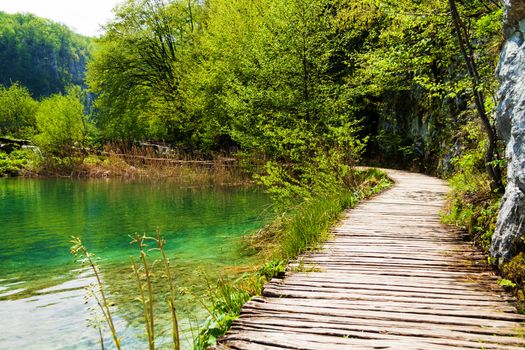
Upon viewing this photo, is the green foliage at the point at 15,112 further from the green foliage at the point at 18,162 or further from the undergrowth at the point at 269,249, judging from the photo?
the undergrowth at the point at 269,249

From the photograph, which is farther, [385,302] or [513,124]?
[513,124]

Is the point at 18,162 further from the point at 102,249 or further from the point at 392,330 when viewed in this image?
the point at 392,330

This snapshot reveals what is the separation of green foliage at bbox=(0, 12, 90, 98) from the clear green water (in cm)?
10111

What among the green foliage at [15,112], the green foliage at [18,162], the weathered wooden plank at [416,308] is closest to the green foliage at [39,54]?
the green foliage at [15,112]

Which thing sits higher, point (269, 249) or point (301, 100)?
point (301, 100)

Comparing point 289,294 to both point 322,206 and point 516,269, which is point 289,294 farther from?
point 322,206

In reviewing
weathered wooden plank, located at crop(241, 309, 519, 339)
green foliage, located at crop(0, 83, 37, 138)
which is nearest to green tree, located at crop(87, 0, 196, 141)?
green foliage, located at crop(0, 83, 37, 138)

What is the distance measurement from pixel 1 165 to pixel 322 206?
33833 millimetres

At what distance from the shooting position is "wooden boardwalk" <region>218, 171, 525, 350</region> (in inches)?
112

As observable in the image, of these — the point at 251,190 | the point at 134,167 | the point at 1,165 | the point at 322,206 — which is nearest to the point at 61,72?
the point at 1,165

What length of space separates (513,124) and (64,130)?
1308 inches

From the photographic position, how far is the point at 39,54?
413 feet

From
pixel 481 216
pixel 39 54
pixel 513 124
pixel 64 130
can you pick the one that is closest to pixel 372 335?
pixel 513 124

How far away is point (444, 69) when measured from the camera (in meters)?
15.6
